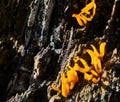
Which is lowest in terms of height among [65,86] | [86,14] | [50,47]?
[65,86]

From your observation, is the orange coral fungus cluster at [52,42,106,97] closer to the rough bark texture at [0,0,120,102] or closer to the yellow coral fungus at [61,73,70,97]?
the yellow coral fungus at [61,73,70,97]

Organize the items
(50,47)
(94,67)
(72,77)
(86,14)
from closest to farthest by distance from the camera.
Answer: (94,67) < (72,77) < (86,14) < (50,47)

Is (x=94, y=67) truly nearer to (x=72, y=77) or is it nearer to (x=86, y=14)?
(x=72, y=77)

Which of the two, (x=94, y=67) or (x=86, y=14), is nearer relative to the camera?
(x=94, y=67)

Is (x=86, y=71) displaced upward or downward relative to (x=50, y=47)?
downward

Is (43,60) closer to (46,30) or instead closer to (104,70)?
(46,30)

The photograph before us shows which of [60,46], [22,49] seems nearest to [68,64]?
[60,46]

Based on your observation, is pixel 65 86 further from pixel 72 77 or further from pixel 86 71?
pixel 86 71

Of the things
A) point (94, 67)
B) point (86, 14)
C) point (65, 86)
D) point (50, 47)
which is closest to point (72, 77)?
point (65, 86)

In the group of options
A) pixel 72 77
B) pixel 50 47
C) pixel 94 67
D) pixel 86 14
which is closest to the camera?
pixel 94 67
